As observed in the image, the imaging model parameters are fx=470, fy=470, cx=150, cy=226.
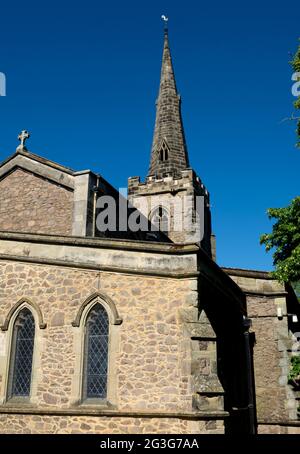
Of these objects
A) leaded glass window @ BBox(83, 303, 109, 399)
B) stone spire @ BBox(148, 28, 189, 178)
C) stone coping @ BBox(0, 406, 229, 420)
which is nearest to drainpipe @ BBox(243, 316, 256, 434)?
stone coping @ BBox(0, 406, 229, 420)

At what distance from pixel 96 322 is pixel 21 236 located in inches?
108

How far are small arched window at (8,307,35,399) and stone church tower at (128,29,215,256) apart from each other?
19.8m

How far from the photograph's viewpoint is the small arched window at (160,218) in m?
31.5

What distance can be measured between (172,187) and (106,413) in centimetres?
2352

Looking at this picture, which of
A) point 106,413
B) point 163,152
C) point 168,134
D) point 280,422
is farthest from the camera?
point 168,134

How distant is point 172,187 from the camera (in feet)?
105

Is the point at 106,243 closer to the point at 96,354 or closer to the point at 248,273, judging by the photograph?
the point at 96,354

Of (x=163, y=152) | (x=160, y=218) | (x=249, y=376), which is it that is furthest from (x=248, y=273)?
(x=163, y=152)

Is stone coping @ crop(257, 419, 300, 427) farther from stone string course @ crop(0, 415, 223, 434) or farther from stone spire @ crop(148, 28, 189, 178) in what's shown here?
stone spire @ crop(148, 28, 189, 178)

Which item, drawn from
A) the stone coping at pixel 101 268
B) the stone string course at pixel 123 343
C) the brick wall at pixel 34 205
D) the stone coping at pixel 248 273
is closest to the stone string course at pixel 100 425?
the stone string course at pixel 123 343

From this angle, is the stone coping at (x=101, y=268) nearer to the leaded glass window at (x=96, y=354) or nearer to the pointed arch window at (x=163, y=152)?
the leaded glass window at (x=96, y=354)

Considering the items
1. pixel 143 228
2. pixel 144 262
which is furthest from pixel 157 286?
pixel 143 228
